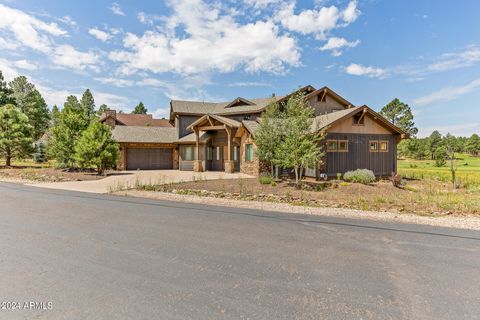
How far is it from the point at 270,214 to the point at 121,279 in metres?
5.65

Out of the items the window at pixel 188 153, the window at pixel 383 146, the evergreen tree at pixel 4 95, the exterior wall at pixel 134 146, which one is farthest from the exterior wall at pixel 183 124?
the evergreen tree at pixel 4 95

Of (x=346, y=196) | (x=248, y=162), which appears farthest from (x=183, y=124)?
(x=346, y=196)

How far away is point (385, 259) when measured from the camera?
488 cm

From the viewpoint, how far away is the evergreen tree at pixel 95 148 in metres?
19.9

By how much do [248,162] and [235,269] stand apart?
53.4 ft

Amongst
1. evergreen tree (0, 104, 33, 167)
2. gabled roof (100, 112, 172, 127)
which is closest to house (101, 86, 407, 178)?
gabled roof (100, 112, 172, 127)

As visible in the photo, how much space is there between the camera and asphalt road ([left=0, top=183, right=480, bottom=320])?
3.23m

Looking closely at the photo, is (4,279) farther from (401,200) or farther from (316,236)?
(401,200)

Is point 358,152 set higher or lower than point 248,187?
higher

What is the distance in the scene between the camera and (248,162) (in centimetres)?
2053

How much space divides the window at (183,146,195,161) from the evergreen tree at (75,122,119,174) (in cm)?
747

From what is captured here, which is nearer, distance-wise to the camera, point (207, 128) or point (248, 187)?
point (248, 187)

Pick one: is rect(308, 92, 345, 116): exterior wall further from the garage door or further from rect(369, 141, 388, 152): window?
the garage door

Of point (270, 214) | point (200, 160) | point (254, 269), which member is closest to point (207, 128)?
point (200, 160)
